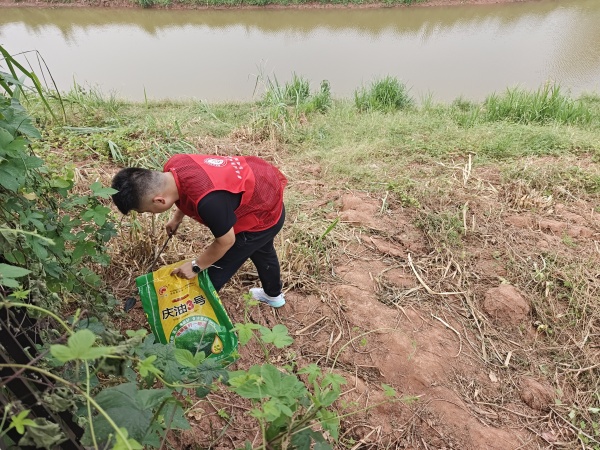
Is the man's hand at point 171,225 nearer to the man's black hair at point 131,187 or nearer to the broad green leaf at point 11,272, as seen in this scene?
the man's black hair at point 131,187

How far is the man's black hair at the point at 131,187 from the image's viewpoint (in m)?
1.47

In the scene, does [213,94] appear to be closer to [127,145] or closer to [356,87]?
[356,87]

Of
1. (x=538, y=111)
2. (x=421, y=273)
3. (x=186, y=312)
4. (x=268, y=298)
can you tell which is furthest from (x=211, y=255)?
(x=538, y=111)

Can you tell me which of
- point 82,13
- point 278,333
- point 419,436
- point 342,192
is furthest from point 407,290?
point 82,13

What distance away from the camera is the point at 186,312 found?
1.79 meters

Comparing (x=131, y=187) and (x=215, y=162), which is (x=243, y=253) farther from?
(x=131, y=187)

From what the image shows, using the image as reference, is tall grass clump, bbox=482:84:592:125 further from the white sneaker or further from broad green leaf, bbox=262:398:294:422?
broad green leaf, bbox=262:398:294:422

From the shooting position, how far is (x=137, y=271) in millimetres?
2240

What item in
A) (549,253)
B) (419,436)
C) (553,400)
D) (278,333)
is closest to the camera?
(278,333)

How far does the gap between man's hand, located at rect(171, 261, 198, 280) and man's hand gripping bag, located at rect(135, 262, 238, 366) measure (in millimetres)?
20

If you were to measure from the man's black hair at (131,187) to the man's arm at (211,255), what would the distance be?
33cm

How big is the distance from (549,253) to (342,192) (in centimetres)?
147

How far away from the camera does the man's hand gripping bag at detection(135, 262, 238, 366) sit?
5.85ft

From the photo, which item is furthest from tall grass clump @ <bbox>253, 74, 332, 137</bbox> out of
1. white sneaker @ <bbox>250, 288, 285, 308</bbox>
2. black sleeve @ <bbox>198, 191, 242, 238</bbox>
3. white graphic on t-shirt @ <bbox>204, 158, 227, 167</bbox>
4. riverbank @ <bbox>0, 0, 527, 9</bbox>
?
riverbank @ <bbox>0, 0, 527, 9</bbox>
